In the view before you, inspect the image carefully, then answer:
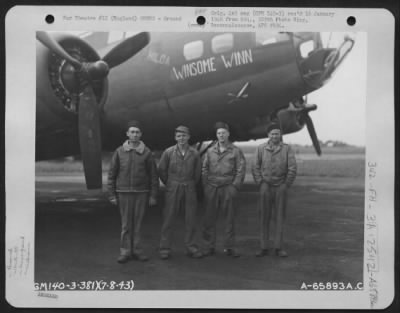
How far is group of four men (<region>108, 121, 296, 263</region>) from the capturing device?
418 cm

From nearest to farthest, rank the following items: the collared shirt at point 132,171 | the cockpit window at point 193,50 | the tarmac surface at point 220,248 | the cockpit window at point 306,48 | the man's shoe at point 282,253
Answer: the collared shirt at point 132,171 → the tarmac surface at point 220,248 → the man's shoe at point 282,253 → the cockpit window at point 306,48 → the cockpit window at point 193,50

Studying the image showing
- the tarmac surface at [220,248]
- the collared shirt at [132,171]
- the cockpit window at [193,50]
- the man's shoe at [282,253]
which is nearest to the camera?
the collared shirt at [132,171]

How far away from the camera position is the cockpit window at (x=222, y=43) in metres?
4.51

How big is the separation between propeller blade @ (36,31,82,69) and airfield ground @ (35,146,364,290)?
3.87 feet

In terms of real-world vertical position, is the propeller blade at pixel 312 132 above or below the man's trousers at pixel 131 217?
above

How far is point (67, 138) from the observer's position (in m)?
4.84

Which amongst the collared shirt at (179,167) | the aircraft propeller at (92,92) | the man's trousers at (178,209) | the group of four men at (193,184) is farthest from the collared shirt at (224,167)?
the aircraft propeller at (92,92)

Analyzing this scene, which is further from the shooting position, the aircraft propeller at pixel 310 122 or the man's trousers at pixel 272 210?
the aircraft propeller at pixel 310 122

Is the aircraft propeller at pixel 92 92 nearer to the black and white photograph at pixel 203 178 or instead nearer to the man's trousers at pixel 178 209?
the black and white photograph at pixel 203 178

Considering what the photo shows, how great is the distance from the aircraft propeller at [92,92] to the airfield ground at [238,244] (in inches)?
11.5

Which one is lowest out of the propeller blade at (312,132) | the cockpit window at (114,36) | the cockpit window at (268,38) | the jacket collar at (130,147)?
the jacket collar at (130,147)

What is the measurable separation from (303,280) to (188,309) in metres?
1.25

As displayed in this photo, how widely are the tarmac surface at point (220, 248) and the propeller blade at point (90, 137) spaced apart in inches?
10.5

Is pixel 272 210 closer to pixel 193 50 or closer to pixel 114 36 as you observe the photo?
pixel 193 50
